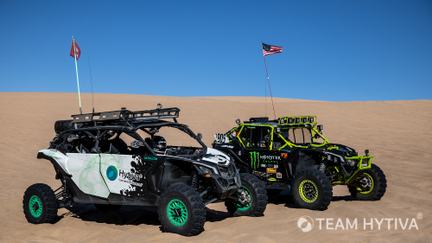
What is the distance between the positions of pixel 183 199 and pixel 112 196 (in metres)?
1.65

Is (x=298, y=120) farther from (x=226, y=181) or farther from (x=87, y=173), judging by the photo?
(x=87, y=173)

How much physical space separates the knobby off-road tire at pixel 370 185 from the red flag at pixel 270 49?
8.18 metres

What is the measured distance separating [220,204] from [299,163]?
2.02m

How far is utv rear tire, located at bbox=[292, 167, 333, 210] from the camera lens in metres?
9.51

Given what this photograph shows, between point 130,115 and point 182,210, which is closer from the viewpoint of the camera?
point 182,210

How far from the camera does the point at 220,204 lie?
10820 millimetres

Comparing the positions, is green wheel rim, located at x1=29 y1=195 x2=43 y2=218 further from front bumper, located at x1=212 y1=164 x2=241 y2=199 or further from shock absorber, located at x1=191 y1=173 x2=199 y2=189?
front bumper, located at x1=212 y1=164 x2=241 y2=199

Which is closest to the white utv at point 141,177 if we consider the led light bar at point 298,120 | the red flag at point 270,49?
the led light bar at point 298,120

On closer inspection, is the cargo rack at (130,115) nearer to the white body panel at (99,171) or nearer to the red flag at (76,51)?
the white body panel at (99,171)

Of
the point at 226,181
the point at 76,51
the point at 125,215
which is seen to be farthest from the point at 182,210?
the point at 76,51

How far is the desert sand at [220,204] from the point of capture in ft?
24.4

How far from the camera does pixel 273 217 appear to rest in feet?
29.1

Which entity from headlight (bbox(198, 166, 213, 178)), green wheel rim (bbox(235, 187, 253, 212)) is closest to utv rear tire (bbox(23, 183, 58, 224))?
headlight (bbox(198, 166, 213, 178))

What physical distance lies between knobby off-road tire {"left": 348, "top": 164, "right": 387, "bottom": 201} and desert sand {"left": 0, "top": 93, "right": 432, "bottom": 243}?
10.5 inches
